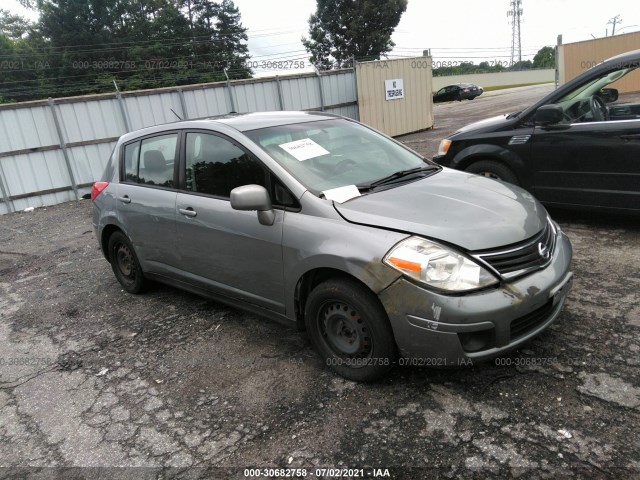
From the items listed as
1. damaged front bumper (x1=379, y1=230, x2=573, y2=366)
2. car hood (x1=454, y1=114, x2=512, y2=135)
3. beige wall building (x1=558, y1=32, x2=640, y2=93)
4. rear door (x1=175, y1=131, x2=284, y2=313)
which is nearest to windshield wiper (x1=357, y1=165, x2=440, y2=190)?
rear door (x1=175, y1=131, x2=284, y2=313)

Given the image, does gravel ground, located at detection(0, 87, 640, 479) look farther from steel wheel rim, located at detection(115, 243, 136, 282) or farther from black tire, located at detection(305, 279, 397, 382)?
steel wheel rim, located at detection(115, 243, 136, 282)

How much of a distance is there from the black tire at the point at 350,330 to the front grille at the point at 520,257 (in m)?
0.66

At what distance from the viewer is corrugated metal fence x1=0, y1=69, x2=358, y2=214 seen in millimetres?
10680

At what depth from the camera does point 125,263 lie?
16.3 ft

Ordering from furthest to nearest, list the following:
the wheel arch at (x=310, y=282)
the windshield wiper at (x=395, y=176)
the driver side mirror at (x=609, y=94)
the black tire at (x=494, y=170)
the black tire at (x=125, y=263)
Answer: the black tire at (x=494, y=170) → the driver side mirror at (x=609, y=94) → the black tire at (x=125, y=263) → the windshield wiper at (x=395, y=176) → the wheel arch at (x=310, y=282)

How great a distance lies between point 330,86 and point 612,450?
45.6ft

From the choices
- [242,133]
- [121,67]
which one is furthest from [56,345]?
[121,67]

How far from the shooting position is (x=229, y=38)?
48.2 meters

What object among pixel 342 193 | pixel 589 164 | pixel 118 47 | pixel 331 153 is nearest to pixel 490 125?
pixel 589 164

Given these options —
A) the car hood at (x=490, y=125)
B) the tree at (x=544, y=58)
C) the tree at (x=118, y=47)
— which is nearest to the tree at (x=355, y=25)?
the tree at (x=118, y=47)

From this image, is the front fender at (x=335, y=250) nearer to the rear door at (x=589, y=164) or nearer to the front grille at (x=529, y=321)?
the front grille at (x=529, y=321)

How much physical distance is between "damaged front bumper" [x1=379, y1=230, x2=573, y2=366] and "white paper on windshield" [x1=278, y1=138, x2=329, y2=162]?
1.27 metres

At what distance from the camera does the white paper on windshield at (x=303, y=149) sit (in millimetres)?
3402

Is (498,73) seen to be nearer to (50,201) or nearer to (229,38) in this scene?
(229,38)
